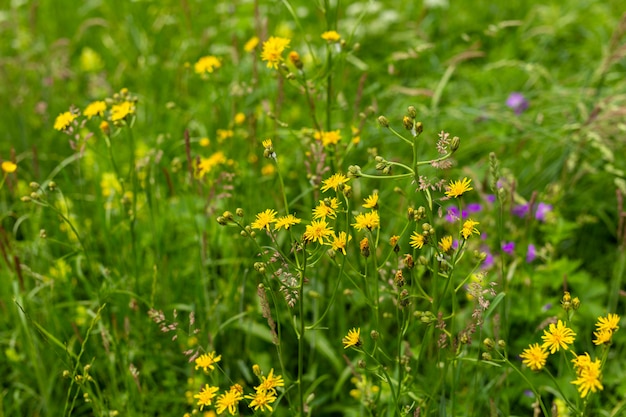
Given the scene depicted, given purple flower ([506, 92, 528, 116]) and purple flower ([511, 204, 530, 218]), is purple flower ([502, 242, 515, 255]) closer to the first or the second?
purple flower ([511, 204, 530, 218])

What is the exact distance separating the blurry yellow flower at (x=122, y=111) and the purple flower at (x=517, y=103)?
1484 millimetres

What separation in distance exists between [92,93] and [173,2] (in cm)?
85

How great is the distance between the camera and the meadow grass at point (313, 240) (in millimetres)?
1259

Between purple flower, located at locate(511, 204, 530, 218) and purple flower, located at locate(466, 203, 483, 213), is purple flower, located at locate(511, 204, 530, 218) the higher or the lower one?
the lower one

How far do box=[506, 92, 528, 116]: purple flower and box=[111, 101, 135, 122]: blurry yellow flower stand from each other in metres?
1.48

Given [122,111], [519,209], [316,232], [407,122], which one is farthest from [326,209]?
[519,209]

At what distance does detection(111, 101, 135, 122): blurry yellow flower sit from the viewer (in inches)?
64.7

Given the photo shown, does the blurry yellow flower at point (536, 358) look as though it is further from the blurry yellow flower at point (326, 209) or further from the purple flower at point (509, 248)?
the purple flower at point (509, 248)

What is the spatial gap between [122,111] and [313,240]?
73 centimetres

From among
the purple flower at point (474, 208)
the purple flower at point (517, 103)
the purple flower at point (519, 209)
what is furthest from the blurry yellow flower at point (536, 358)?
the purple flower at point (517, 103)

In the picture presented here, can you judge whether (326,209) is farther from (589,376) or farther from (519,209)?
(519,209)

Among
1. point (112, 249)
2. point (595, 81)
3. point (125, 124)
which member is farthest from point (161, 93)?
point (595, 81)

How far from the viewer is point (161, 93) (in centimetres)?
296

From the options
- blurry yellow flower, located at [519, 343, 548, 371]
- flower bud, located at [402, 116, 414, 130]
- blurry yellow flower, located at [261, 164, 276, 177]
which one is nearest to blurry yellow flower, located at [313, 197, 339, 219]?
flower bud, located at [402, 116, 414, 130]
